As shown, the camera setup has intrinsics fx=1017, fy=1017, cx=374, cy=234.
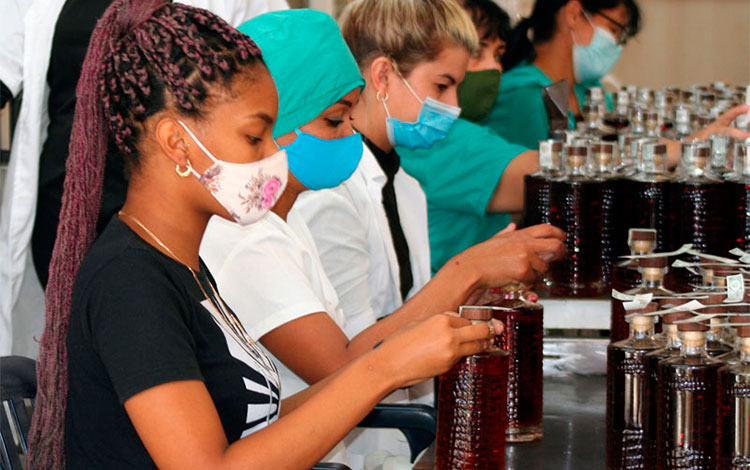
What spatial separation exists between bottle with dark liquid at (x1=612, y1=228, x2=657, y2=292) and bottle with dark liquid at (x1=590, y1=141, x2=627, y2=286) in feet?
0.50

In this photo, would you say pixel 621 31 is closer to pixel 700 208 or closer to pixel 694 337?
pixel 700 208

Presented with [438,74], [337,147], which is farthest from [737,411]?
[438,74]

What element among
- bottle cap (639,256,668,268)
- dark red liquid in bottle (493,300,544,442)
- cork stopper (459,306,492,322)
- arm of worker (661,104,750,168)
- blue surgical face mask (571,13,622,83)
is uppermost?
blue surgical face mask (571,13,622,83)

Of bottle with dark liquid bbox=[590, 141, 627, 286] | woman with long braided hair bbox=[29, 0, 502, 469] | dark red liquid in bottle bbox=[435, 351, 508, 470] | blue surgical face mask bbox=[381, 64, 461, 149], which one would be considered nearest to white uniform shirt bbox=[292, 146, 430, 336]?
blue surgical face mask bbox=[381, 64, 461, 149]

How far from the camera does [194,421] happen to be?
1.08m

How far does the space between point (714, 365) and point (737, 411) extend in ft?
0.20

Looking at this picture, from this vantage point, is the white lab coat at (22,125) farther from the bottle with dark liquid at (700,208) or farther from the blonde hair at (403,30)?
the bottle with dark liquid at (700,208)

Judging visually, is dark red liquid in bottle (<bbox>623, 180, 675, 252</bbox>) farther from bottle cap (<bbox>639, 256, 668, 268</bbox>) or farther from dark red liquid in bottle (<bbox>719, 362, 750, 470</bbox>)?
dark red liquid in bottle (<bbox>719, 362, 750, 470</bbox>)

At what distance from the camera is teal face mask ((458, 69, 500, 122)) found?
309 centimetres

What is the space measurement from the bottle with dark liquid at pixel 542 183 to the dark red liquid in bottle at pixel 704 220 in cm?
26

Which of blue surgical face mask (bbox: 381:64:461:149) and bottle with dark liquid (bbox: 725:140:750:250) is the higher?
blue surgical face mask (bbox: 381:64:461:149)

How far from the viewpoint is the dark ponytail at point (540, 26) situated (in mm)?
3234

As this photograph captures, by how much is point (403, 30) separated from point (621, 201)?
0.63m

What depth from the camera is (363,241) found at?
6.45 feet
